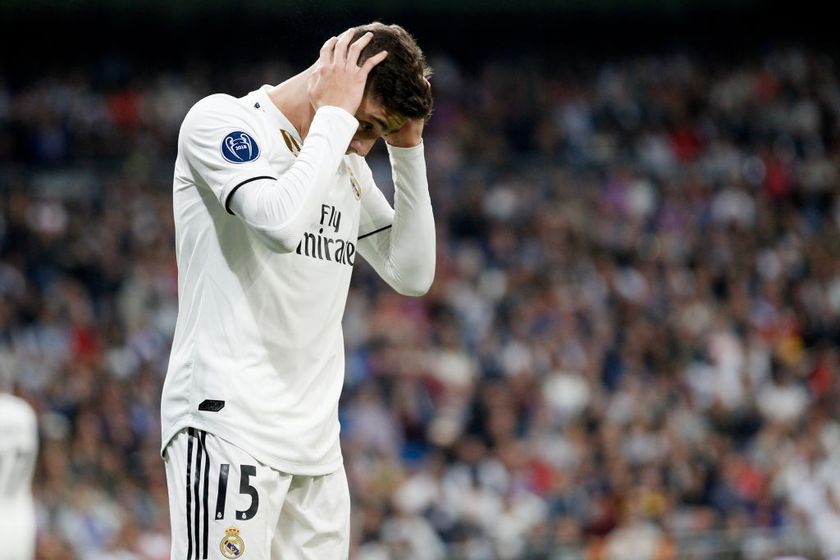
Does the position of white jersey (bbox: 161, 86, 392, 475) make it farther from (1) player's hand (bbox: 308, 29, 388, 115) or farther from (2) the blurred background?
(2) the blurred background

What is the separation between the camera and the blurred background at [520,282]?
10.5 m

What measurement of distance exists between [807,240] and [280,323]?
1245 cm

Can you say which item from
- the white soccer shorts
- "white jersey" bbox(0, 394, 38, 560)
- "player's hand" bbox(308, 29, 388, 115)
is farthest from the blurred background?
the white soccer shorts

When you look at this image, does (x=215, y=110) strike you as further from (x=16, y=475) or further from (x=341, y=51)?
(x=16, y=475)

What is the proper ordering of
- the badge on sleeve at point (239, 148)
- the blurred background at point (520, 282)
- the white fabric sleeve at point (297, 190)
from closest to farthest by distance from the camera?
the white fabric sleeve at point (297, 190)
the badge on sleeve at point (239, 148)
the blurred background at point (520, 282)

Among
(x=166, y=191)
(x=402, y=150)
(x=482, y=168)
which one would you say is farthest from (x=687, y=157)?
(x=402, y=150)

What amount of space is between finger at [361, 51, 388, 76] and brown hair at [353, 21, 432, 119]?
0.6 inches

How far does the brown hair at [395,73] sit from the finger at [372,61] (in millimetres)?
15

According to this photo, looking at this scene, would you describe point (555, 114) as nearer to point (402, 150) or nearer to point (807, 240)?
point (807, 240)

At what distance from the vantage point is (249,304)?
3.40 meters

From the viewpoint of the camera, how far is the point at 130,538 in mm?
9109

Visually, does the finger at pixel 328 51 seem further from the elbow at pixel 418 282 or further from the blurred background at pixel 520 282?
the blurred background at pixel 520 282

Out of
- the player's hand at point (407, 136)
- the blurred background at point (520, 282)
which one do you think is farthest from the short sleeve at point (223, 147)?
the blurred background at point (520, 282)

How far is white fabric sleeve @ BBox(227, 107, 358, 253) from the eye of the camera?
3213 mm
